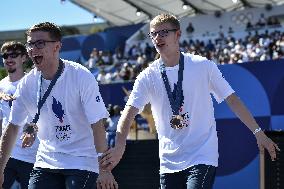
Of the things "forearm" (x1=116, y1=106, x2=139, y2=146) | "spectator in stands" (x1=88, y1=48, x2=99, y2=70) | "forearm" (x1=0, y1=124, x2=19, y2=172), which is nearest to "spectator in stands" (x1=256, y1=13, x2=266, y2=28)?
"spectator in stands" (x1=88, y1=48, x2=99, y2=70)

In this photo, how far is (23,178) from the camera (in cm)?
608

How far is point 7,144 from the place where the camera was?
429 centimetres

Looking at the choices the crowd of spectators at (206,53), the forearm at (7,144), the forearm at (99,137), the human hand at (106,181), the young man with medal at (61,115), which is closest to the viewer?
the human hand at (106,181)

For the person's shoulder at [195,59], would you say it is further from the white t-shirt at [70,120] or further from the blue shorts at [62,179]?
the blue shorts at [62,179]

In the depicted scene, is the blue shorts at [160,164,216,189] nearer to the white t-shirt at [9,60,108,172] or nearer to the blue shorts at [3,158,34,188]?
the white t-shirt at [9,60,108,172]

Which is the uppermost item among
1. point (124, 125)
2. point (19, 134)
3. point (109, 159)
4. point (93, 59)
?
point (93, 59)

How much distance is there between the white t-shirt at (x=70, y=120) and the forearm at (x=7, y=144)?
271 millimetres

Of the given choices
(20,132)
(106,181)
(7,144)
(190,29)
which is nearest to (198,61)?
(106,181)

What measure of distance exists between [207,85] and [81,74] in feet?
3.15

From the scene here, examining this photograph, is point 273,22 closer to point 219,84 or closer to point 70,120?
point 219,84

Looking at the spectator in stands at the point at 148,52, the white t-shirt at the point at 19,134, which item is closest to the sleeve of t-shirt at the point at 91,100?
the white t-shirt at the point at 19,134

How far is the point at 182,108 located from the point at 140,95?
13.5 inches

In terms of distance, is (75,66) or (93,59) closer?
(75,66)

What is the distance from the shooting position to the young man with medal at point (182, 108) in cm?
415
